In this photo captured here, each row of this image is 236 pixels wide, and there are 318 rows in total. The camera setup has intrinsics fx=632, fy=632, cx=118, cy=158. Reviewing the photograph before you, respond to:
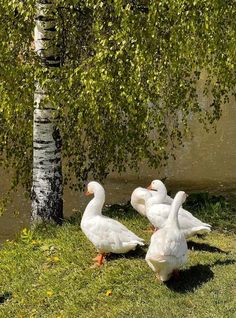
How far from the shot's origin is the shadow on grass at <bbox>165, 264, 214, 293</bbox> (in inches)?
336

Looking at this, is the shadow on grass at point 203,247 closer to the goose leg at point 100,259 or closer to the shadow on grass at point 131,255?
the shadow on grass at point 131,255

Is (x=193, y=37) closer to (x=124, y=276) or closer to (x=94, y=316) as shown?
(x=124, y=276)

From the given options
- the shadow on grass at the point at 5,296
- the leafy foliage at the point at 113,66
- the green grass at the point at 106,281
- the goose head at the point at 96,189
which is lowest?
the shadow on grass at the point at 5,296

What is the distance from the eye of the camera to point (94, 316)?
332 inches

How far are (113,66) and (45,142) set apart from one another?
7.16 feet

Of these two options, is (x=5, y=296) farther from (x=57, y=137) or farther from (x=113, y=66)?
(x=113, y=66)

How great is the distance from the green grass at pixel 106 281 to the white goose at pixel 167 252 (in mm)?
328

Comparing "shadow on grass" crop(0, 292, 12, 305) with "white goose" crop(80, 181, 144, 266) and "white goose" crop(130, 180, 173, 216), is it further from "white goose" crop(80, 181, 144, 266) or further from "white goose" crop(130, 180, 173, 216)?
"white goose" crop(130, 180, 173, 216)

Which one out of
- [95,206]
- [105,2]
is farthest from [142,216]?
[105,2]

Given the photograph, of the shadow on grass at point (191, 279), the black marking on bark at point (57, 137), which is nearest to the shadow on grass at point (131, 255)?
the shadow on grass at point (191, 279)

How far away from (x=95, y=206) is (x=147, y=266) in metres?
1.26

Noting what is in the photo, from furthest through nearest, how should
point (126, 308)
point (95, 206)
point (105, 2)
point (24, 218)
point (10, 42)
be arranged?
1. point (24, 218)
2. point (10, 42)
3. point (105, 2)
4. point (95, 206)
5. point (126, 308)

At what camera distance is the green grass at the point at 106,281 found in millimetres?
8188

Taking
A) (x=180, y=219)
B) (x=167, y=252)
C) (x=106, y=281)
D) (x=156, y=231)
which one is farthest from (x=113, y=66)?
(x=167, y=252)
